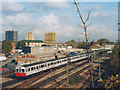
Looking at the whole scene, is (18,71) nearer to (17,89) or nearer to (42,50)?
(17,89)

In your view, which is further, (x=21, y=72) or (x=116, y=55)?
(x=21, y=72)

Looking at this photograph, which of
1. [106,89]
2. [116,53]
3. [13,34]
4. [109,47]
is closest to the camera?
[106,89]

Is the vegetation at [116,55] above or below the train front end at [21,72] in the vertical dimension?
above

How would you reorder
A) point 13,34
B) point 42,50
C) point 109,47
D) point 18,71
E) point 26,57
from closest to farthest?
point 109,47 → point 18,71 → point 26,57 → point 42,50 → point 13,34

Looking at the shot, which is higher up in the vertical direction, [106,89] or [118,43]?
[118,43]

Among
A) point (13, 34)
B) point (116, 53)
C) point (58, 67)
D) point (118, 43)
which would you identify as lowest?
point (58, 67)

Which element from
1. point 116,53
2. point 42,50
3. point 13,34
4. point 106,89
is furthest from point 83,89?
point 13,34

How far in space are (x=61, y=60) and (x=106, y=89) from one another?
14.8m

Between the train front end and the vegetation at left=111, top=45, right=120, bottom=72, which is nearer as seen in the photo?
the vegetation at left=111, top=45, right=120, bottom=72

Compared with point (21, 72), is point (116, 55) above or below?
above

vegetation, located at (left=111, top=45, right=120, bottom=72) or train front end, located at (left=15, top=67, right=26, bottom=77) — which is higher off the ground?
vegetation, located at (left=111, top=45, right=120, bottom=72)

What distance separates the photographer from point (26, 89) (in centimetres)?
1019

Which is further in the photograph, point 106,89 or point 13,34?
point 13,34

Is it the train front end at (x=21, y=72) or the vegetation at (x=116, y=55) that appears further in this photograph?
the train front end at (x=21, y=72)
